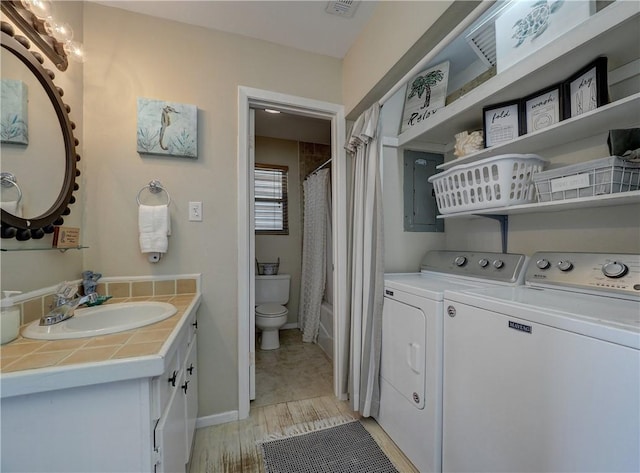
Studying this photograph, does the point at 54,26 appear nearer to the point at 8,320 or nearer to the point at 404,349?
the point at 8,320

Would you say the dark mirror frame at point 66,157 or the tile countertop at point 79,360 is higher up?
the dark mirror frame at point 66,157

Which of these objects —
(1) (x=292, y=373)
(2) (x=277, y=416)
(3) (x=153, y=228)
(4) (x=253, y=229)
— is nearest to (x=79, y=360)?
(3) (x=153, y=228)

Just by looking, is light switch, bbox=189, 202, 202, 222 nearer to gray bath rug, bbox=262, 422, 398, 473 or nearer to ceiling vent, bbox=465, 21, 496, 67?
gray bath rug, bbox=262, 422, 398, 473

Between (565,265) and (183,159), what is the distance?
6.67 feet

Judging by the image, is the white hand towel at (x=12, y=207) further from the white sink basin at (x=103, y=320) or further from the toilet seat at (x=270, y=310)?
the toilet seat at (x=270, y=310)

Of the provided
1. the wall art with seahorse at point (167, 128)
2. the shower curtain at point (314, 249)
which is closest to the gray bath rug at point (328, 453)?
the shower curtain at point (314, 249)

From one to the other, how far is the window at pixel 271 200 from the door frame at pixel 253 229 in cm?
156

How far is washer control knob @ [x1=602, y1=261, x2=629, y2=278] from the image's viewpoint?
90 centimetres

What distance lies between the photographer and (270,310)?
2.74m

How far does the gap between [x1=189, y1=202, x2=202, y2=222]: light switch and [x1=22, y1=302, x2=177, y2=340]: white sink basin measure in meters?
0.54

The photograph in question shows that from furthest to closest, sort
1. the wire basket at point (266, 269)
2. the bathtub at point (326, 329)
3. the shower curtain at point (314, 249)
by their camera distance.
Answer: the wire basket at point (266, 269)
the shower curtain at point (314, 249)
the bathtub at point (326, 329)

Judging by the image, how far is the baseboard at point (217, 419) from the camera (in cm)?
162

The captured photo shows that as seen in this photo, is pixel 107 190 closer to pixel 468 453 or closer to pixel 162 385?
pixel 162 385

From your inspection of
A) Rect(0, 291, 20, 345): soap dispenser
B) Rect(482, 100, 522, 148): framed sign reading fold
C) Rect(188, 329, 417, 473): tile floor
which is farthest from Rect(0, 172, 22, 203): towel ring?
Rect(482, 100, 522, 148): framed sign reading fold
